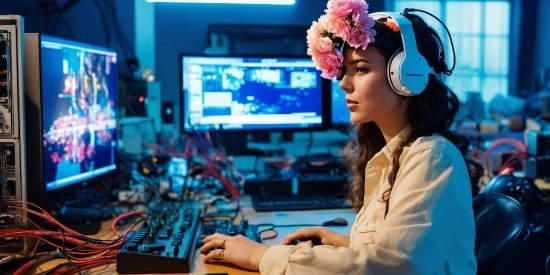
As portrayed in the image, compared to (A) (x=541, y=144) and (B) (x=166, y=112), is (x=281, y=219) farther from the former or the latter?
(A) (x=541, y=144)

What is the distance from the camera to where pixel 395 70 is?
100 centimetres

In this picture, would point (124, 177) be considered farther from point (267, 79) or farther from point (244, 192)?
point (267, 79)

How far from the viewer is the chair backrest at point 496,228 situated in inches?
43.8

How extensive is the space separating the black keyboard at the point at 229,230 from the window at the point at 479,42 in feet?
15.3

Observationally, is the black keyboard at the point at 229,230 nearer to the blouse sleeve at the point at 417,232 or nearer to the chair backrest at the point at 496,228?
the blouse sleeve at the point at 417,232

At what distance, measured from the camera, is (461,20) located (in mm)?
5496

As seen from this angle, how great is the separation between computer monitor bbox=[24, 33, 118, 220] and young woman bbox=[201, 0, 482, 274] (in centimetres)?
48

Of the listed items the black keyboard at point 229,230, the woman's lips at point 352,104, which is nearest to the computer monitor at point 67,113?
→ the black keyboard at point 229,230

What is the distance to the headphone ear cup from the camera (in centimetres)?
100

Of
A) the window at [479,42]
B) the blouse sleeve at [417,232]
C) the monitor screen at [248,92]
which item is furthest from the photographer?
the window at [479,42]

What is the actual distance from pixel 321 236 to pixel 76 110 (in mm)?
787

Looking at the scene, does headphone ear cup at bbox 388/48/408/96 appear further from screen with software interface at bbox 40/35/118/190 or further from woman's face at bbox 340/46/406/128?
screen with software interface at bbox 40/35/118/190

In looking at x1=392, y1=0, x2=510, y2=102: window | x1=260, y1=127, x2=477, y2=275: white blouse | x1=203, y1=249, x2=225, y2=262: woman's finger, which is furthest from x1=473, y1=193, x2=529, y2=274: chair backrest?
x1=392, y1=0, x2=510, y2=102: window

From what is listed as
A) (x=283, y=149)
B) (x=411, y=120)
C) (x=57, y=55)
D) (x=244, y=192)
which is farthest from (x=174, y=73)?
(x=411, y=120)
